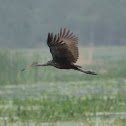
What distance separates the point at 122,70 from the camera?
22562 mm

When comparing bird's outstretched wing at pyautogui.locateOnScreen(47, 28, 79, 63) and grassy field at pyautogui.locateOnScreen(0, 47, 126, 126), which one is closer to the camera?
bird's outstretched wing at pyautogui.locateOnScreen(47, 28, 79, 63)

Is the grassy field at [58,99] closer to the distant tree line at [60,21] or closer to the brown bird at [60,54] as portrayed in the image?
the brown bird at [60,54]

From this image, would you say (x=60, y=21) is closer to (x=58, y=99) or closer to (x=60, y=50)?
(x=58, y=99)

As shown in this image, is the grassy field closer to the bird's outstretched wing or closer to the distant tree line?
the bird's outstretched wing

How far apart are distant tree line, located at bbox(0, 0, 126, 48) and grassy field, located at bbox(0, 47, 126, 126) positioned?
14433mm

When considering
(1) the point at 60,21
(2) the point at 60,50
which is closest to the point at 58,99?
(2) the point at 60,50

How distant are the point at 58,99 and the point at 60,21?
89.8ft

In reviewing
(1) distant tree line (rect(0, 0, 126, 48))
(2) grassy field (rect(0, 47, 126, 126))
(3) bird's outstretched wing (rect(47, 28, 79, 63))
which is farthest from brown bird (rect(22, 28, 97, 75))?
(1) distant tree line (rect(0, 0, 126, 48))

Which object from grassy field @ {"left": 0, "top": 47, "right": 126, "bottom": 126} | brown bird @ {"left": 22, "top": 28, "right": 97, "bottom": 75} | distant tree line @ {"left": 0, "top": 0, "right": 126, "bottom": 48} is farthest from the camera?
distant tree line @ {"left": 0, "top": 0, "right": 126, "bottom": 48}

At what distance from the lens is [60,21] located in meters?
40.4

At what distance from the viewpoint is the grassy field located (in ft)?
34.9

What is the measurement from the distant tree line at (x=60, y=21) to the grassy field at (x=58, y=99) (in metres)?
14.4

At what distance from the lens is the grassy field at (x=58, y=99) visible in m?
10.6

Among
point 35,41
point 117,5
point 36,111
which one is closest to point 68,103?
point 36,111
